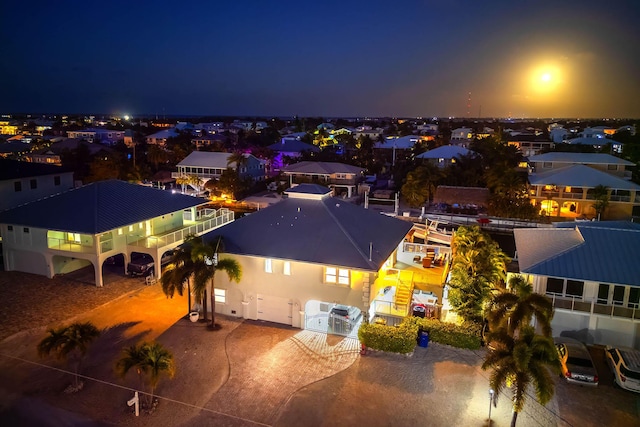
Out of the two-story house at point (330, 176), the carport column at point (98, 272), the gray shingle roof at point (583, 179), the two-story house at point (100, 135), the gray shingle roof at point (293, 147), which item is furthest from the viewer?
the two-story house at point (100, 135)

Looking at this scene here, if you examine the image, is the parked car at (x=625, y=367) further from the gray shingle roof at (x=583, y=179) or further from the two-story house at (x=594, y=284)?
the gray shingle roof at (x=583, y=179)

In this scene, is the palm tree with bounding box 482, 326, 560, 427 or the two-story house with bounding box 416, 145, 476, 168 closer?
the palm tree with bounding box 482, 326, 560, 427

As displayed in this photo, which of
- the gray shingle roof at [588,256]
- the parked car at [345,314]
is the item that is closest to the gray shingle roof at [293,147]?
the gray shingle roof at [588,256]

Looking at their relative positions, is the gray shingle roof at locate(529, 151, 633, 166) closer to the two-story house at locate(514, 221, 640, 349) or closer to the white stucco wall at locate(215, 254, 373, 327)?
the two-story house at locate(514, 221, 640, 349)

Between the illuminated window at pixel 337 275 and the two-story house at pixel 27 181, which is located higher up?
the two-story house at pixel 27 181

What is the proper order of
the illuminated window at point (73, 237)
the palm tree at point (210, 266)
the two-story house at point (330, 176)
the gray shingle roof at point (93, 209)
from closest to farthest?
1. the palm tree at point (210, 266)
2. the gray shingle roof at point (93, 209)
3. the illuminated window at point (73, 237)
4. the two-story house at point (330, 176)

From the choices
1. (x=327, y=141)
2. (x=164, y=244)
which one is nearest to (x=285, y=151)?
(x=327, y=141)

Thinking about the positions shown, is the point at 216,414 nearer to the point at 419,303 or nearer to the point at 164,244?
the point at 419,303

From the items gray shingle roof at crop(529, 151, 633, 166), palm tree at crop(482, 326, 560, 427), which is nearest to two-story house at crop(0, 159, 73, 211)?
palm tree at crop(482, 326, 560, 427)
